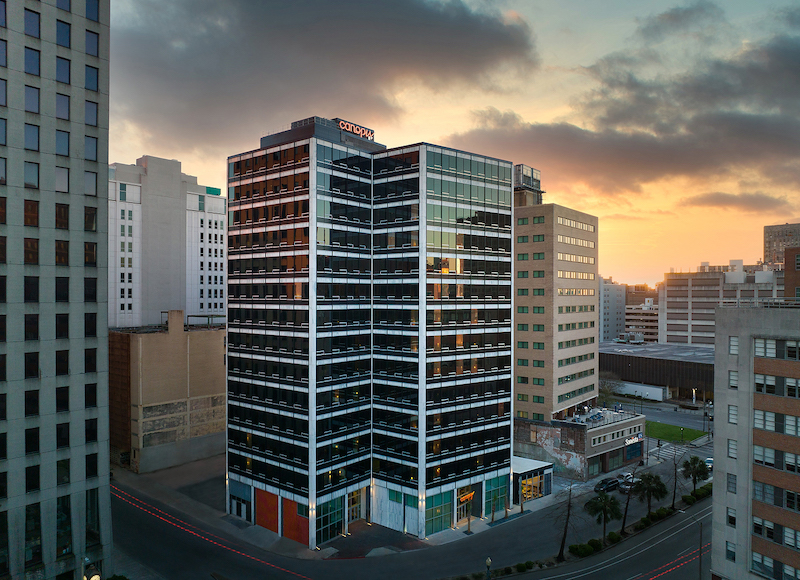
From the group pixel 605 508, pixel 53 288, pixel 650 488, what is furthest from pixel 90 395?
pixel 650 488

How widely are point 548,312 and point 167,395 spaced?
211ft

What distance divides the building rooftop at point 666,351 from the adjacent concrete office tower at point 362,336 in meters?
90.0

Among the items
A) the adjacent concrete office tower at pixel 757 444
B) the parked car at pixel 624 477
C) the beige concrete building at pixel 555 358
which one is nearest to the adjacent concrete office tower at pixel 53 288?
the beige concrete building at pixel 555 358

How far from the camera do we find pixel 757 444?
46781 millimetres

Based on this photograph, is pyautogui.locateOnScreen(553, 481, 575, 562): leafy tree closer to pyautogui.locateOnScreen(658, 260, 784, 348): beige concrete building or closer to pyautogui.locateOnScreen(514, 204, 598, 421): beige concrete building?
pyautogui.locateOnScreen(514, 204, 598, 421): beige concrete building

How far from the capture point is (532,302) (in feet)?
283

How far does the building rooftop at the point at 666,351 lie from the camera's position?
136125 millimetres

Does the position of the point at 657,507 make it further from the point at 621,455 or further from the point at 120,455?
the point at 120,455

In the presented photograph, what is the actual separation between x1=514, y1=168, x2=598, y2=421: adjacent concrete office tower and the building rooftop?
6102 cm

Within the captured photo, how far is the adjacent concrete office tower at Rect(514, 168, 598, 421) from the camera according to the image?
3324 inches

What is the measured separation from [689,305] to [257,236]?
154 m

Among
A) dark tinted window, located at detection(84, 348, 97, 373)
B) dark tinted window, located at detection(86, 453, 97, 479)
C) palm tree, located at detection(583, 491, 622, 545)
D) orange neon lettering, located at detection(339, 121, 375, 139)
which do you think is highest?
orange neon lettering, located at detection(339, 121, 375, 139)

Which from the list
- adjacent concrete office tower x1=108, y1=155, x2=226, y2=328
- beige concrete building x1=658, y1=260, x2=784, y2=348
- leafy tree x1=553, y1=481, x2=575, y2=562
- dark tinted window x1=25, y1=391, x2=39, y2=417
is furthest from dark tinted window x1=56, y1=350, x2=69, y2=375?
beige concrete building x1=658, y1=260, x2=784, y2=348

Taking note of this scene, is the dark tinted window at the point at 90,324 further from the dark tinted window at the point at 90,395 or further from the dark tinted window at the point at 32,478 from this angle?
the dark tinted window at the point at 32,478
